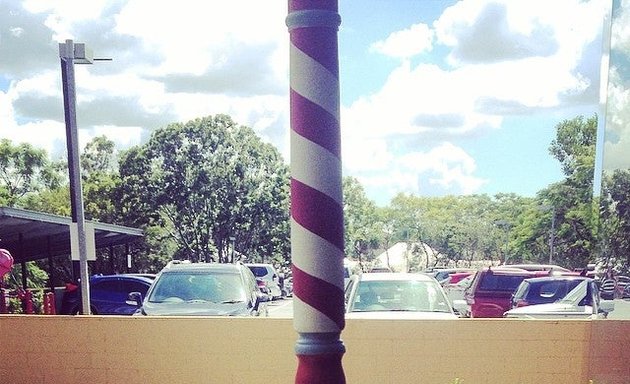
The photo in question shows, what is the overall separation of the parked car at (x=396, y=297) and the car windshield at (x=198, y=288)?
74.8 inches

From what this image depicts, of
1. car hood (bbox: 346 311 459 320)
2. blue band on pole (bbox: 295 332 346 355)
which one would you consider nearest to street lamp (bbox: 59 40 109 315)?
car hood (bbox: 346 311 459 320)

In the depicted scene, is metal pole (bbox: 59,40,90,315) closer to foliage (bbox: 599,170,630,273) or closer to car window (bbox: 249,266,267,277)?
foliage (bbox: 599,170,630,273)

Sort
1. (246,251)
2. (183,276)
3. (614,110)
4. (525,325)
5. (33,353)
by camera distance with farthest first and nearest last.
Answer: (246,251) < (183,276) < (33,353) < (525,325) < (614,110)

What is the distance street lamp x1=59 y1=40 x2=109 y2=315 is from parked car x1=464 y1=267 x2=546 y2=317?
7436 mm

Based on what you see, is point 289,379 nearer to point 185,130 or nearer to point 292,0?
point 292,0

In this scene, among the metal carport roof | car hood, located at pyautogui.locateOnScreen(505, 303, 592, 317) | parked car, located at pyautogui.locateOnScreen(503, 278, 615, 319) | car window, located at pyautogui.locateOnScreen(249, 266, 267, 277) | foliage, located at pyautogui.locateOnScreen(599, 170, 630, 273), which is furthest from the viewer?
car window, located at pyautogui.locateOnScreen(249, 266, 267, 277)

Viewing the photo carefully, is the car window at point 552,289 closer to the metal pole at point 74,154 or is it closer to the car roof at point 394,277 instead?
the car roof at point 394,277

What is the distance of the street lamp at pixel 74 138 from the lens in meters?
12.6

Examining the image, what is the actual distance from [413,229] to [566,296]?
149 ft

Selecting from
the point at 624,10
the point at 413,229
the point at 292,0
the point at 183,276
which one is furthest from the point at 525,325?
the point at 413,229

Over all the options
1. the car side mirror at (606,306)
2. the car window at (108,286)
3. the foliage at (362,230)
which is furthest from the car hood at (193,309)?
the foliage at (362,230)

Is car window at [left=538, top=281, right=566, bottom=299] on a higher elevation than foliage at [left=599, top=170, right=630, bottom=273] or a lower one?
lower

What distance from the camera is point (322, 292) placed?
2016mm

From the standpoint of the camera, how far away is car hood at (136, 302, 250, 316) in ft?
30.6
